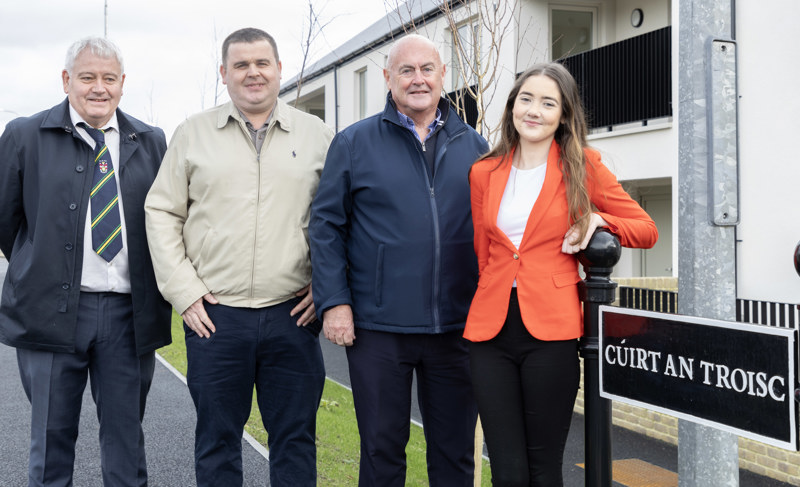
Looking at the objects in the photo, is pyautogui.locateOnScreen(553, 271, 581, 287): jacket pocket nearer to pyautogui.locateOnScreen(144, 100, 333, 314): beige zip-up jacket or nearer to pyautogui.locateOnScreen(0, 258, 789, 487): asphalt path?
pyautogui.locateOnScreen(144, 100, 333, 314): beige zip-up jacket

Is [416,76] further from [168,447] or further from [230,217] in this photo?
[168,447]

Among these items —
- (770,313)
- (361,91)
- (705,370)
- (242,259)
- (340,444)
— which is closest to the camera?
(705,370)

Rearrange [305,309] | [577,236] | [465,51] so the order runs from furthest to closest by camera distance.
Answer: [465,51]
[305,309]
[577,236]

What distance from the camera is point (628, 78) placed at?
12.1m

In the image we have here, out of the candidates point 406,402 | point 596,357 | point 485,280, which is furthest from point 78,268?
point 596,357

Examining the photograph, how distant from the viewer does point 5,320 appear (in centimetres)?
349

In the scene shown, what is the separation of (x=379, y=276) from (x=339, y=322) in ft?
0.86

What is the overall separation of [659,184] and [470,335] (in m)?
11.7

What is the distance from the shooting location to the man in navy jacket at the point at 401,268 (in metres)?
3.26

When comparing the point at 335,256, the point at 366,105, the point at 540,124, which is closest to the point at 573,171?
the point at 540,124

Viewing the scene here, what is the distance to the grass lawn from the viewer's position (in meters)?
5.22

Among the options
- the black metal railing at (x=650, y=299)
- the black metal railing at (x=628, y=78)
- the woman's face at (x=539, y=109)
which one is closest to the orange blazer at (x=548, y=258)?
the woman's face at (x=539, y=109)

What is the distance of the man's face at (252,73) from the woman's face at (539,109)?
4.29 feet

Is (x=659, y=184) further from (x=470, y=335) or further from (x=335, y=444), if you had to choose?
(x=470, y=335)
